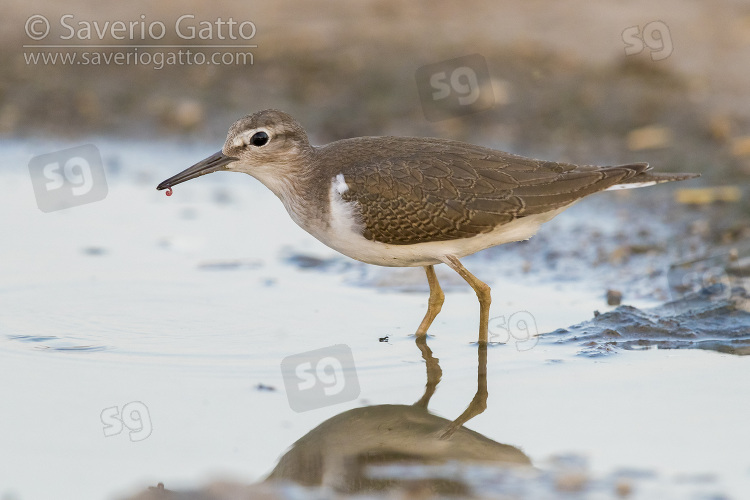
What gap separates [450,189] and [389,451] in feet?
7.46

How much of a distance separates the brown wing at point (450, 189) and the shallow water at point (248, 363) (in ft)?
2.71

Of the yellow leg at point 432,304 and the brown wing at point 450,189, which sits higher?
the brown wing at point 450,189

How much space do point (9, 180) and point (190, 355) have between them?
520 centimetres

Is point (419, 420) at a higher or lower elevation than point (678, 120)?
lower

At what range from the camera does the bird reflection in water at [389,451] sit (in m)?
5.01

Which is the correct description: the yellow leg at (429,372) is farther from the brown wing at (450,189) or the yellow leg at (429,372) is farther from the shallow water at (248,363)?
the brown wing at (450,189)

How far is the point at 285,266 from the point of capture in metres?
8.97

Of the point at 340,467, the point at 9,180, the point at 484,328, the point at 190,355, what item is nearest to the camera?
the point at 340,467

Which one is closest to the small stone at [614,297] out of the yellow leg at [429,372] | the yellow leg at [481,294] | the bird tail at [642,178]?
the bird tail at [642,178]

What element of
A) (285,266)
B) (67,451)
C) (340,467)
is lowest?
(340,467)

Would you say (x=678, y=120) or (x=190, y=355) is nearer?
(x=190, y=355)

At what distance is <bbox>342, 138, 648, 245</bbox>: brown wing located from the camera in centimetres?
702

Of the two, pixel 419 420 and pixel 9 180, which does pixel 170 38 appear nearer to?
pixel 9 180

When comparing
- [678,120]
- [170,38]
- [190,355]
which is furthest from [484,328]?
[170,38]
